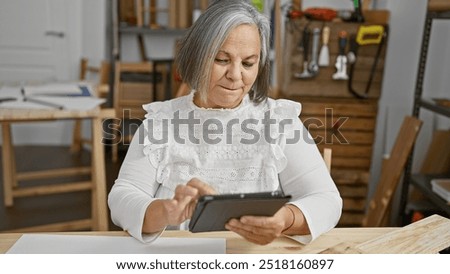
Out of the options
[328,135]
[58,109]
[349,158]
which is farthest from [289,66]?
[58,109]

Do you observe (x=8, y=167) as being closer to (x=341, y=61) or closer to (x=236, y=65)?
(x=341, y=61)

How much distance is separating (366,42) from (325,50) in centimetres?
13

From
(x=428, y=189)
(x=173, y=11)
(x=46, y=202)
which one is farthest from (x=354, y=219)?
A: (x=173, y=11)

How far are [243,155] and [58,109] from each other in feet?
2.84

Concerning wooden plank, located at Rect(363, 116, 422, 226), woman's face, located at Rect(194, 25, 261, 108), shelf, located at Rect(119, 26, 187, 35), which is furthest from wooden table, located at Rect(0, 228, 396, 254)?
shelf, located at Rect(119, 26, 187, 35)

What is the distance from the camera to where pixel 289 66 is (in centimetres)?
149

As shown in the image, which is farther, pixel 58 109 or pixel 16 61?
pixel 58 109

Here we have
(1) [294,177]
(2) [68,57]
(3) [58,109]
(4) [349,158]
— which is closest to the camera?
(1) [294,177]

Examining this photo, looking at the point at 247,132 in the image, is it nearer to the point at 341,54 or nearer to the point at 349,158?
the point at 349,158

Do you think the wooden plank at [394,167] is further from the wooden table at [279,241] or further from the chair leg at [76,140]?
the chair leg at [76,140]

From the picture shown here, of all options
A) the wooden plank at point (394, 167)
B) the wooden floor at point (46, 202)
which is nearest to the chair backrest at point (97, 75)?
the wooden floor at point (46, 202)

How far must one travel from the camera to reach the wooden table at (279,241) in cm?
65

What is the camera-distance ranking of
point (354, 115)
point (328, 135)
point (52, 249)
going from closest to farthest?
1. point (52, 249)
2. point (328, 135)
3. point (354, 115)

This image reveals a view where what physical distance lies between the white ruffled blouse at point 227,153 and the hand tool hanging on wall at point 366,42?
686 millimetres
